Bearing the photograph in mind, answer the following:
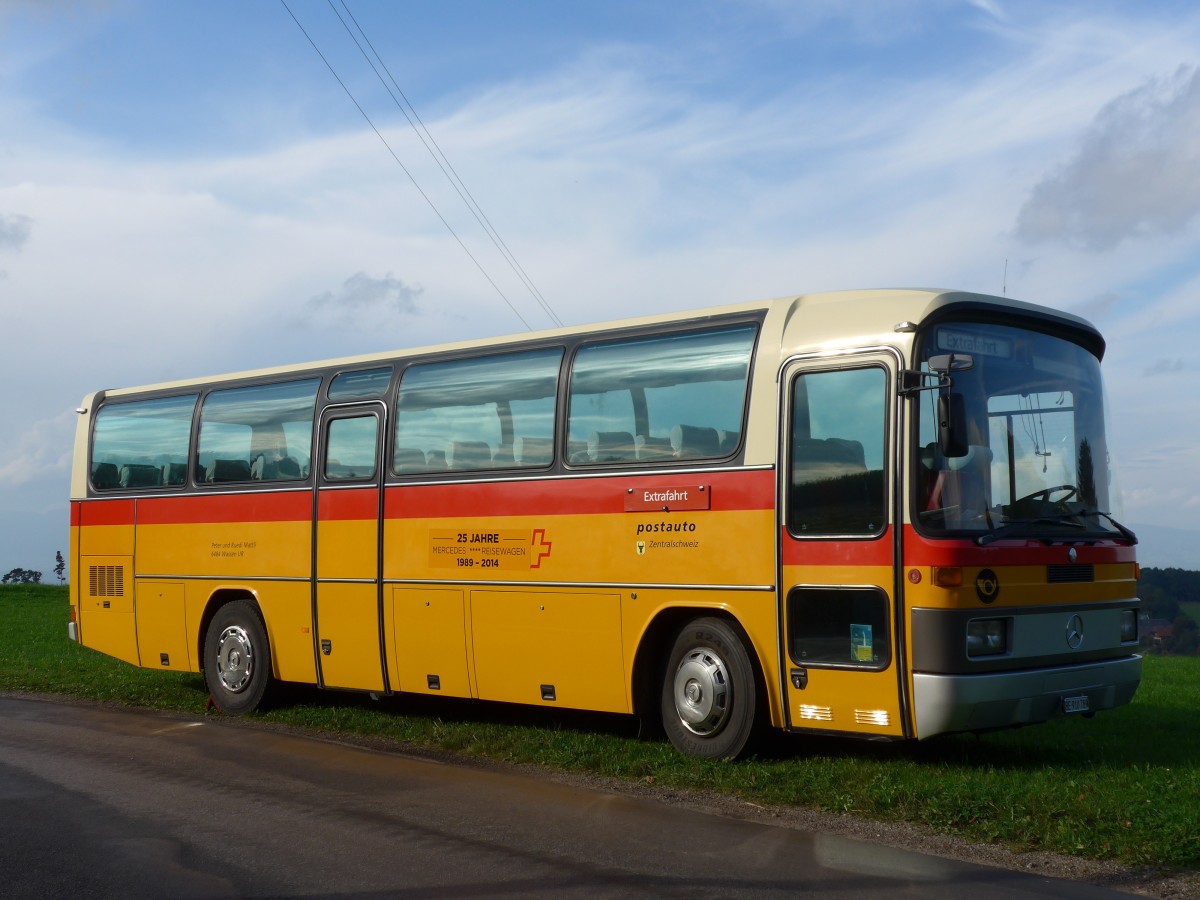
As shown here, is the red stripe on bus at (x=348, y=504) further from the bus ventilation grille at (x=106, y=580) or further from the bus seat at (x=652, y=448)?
the bus ventilation grille at (x=106, y=580)

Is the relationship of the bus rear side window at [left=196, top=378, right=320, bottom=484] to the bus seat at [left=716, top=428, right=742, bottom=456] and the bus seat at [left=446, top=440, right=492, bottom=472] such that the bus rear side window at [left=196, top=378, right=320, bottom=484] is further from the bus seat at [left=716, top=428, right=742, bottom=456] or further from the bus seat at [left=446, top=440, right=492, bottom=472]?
the bus seat at [left=716, top=428, right=742, bottom=456]

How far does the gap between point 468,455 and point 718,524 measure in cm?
285

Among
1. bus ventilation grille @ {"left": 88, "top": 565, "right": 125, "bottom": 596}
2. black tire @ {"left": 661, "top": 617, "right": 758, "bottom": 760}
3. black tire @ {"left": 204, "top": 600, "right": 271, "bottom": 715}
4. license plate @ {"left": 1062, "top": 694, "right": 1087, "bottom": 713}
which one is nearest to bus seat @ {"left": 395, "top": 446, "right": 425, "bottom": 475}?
black tire @ {"left": 204, "top": 600, "right": 271, "bottom": 715}

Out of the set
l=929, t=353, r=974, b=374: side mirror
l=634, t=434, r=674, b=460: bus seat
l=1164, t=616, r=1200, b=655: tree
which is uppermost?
l=929, t=353, r=974, b=374: side mirror

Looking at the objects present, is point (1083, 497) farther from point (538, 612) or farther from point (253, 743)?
point (253, 743)

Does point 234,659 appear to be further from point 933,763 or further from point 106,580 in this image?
point 933,763

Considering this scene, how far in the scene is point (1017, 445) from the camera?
9.55 meters

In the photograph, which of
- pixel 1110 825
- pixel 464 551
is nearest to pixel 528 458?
pixel 464 551

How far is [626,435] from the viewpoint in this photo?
10.8 metres

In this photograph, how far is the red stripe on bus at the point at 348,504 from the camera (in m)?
12.7

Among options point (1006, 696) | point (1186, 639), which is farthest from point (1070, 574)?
point (1186, 639)

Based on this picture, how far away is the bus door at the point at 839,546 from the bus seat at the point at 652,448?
106 centimetres

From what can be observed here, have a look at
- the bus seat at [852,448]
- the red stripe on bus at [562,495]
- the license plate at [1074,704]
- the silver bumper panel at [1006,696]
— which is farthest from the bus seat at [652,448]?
the license plate at [1074,704]

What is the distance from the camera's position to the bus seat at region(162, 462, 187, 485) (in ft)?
48.5
